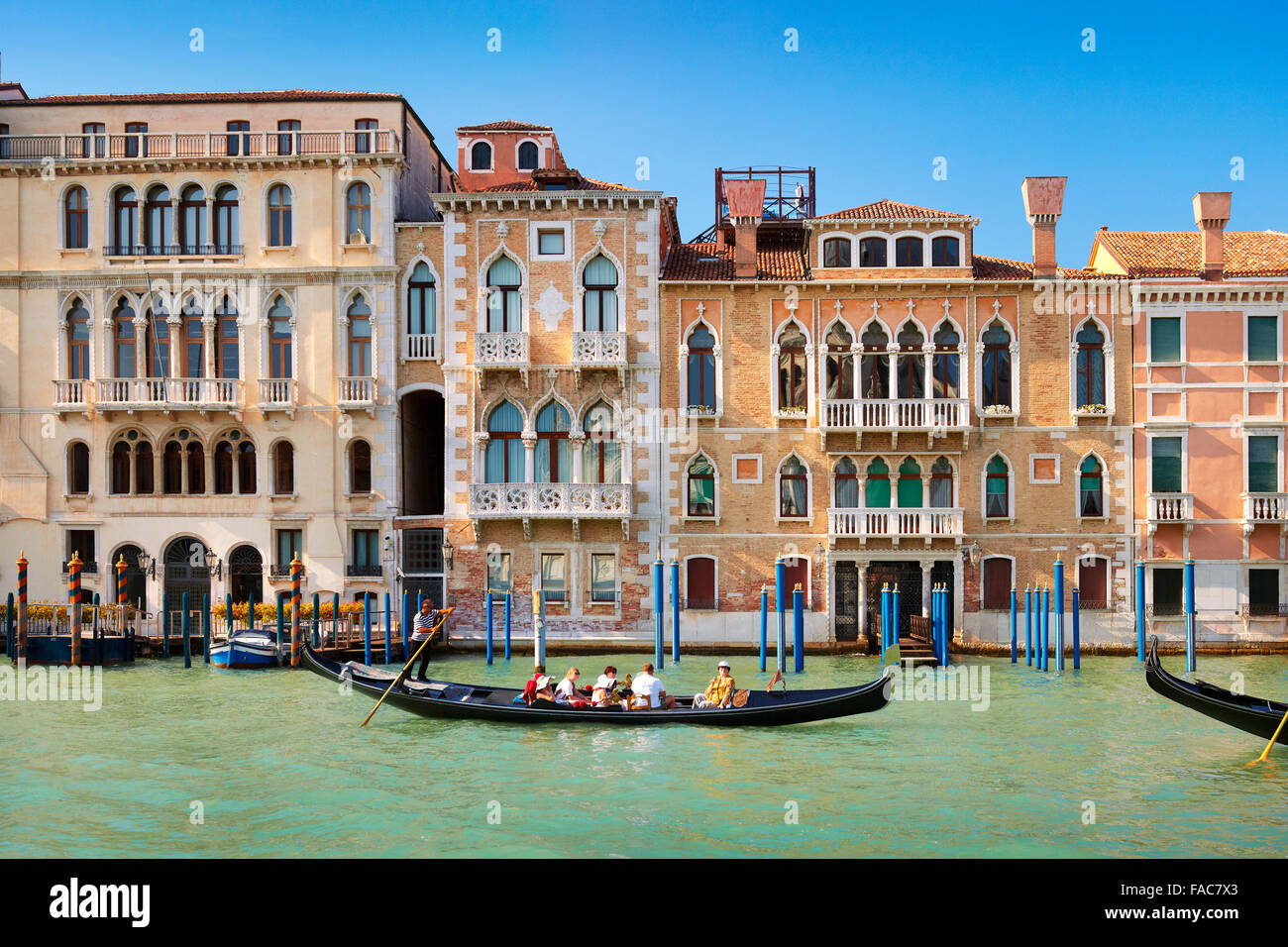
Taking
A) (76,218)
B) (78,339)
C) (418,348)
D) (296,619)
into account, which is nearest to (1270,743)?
(296,619)

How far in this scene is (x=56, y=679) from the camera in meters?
19.0

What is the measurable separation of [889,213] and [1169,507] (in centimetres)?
752

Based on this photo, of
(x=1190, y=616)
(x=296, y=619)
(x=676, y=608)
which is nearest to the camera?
(x=1190, y=616)

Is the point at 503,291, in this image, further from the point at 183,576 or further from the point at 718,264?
the point at 183,576

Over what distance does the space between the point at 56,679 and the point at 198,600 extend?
4418mm

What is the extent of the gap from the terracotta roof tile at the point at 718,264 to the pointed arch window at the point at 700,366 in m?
1.07

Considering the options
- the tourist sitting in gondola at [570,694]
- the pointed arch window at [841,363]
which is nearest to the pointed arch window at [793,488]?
the pointed arch window at [841,363]

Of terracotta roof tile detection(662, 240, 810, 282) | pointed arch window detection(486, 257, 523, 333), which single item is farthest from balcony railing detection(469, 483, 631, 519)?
terracotta roof tile detection(662, 240, 810, 282)

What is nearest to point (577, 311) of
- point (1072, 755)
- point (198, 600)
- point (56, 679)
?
point (198, 600)

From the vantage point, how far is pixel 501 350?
74.1 feet
